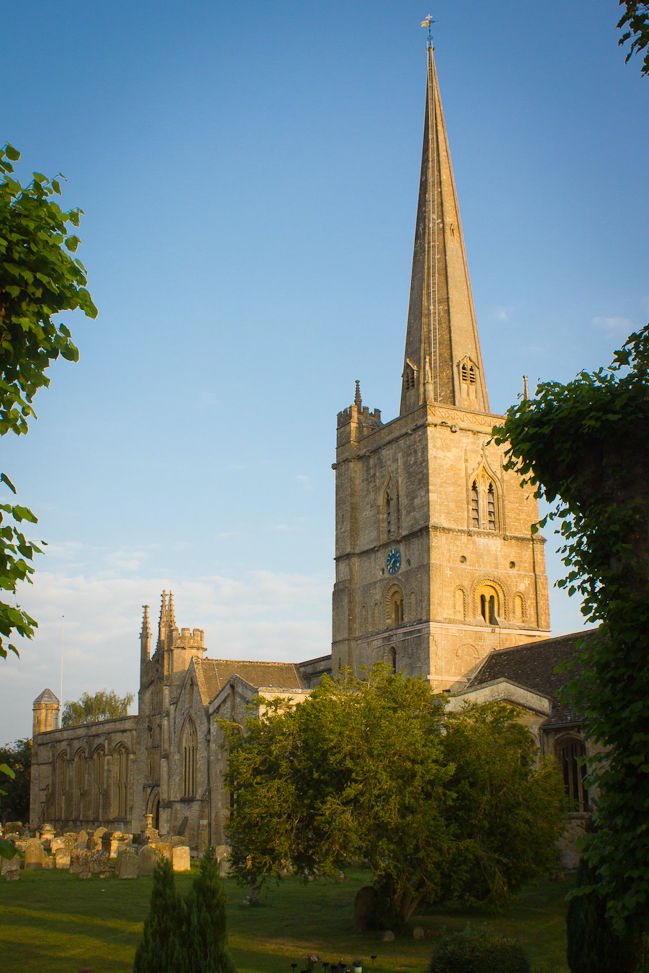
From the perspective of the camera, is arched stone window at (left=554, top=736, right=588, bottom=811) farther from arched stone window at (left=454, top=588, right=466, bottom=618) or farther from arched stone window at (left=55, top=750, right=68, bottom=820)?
arched stone window at (left=55, top=750, right=68, bottom=820)

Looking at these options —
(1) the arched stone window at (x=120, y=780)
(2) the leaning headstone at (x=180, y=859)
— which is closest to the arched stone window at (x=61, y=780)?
(1) the arched stone window at (x=120, y=780)

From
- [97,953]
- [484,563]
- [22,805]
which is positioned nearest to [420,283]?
[484,563]

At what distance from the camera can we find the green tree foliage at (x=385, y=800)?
A: 20609 mm

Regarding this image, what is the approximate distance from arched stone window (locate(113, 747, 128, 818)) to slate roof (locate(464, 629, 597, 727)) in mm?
31887

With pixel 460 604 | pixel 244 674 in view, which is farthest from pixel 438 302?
pixel 244 674

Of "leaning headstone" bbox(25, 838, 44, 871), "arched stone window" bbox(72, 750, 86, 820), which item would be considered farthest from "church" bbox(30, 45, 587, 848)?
"arched stone window" bbox(72, 750, 86, 820)

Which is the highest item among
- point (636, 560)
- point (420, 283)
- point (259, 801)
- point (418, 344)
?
point (420, 283)

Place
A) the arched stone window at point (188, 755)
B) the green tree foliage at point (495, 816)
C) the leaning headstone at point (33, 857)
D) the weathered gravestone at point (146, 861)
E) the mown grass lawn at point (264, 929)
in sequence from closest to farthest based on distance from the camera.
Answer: the mown grass lawn at point (264, 929)
the green tree foliage at point (495, 816)
the weathered gravestone at point (146, 861)
the leaning headstone at point (33, 857)
the arched stone window at point (188, 755)

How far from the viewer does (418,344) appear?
4916 cm

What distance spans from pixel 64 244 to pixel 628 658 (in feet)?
26.6

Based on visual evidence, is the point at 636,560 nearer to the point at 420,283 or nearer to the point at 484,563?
the point at 484,563

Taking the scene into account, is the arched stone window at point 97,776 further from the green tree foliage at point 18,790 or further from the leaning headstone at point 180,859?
the leaning headstone at point 180,859

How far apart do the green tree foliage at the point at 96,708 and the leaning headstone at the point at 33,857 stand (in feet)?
180

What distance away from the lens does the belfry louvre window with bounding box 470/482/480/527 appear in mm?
45656
